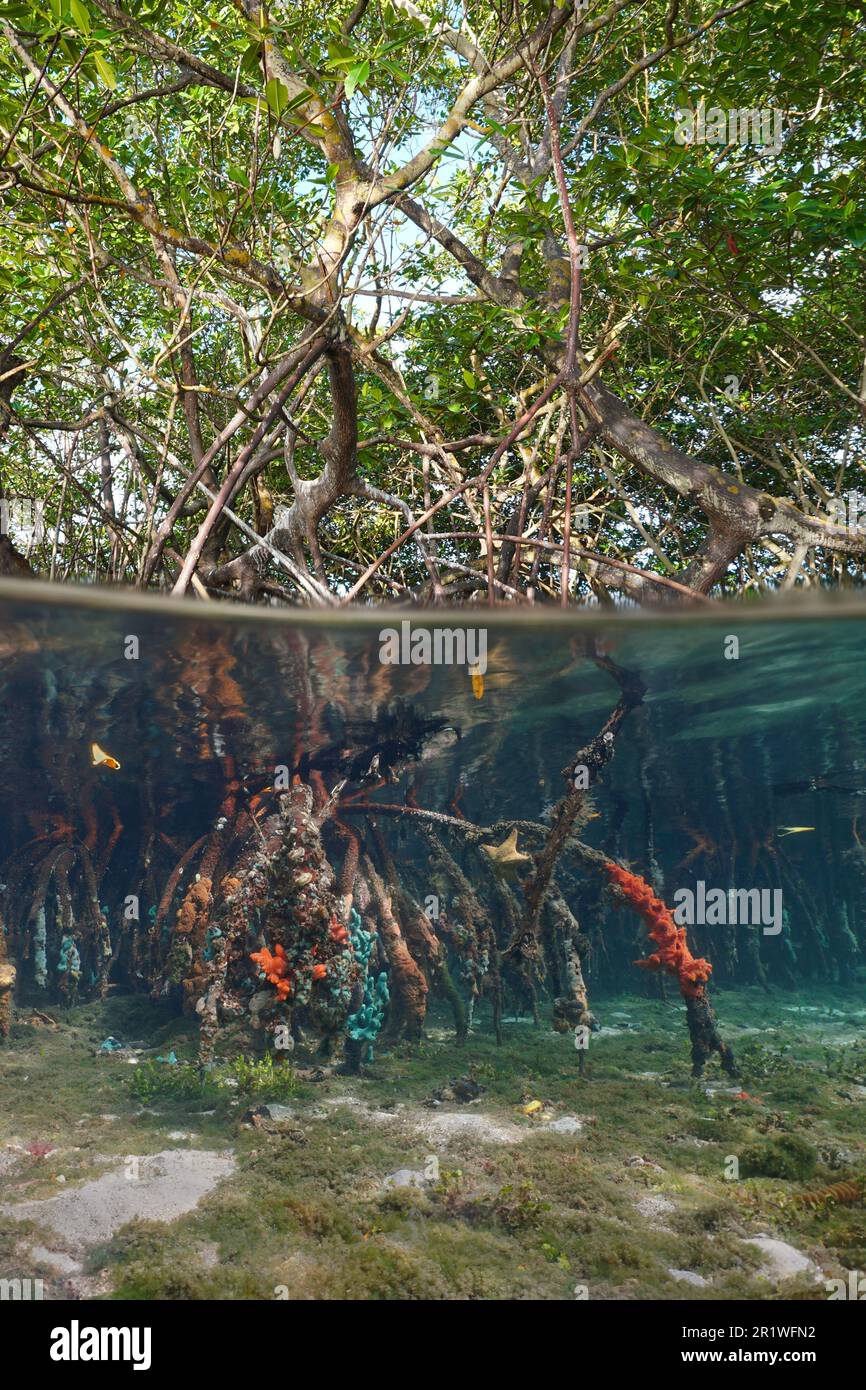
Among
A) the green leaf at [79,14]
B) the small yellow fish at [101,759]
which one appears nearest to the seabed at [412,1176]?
the small yellow fish at [101,759]

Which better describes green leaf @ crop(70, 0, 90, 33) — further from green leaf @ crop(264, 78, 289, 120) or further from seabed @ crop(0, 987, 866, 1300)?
seabed @ crop(0, 987, 866, 1300)

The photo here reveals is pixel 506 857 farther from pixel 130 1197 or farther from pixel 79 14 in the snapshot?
pixel 79 14

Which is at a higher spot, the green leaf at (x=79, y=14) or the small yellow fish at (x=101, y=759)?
the green leaf at (x=79, y=14)

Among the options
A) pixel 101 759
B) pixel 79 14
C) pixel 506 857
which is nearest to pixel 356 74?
pixel 79 14

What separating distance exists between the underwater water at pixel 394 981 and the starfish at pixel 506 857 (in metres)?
0.01

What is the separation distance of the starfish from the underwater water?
1cm

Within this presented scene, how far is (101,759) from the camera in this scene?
5.12 meters

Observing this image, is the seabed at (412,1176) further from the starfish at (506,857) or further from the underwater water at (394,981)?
the starfish at (506,857)

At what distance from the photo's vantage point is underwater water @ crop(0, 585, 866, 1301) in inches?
159

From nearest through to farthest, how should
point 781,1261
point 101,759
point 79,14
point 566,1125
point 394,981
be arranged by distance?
point 781,1261 → point 566,1125 → point 79,14 → point 394,981 → point 101,759

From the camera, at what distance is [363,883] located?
15.3ft

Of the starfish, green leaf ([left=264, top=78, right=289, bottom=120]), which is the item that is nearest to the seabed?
the starfish

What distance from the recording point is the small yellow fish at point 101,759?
511 cm

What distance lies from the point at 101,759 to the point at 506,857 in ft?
7.08
